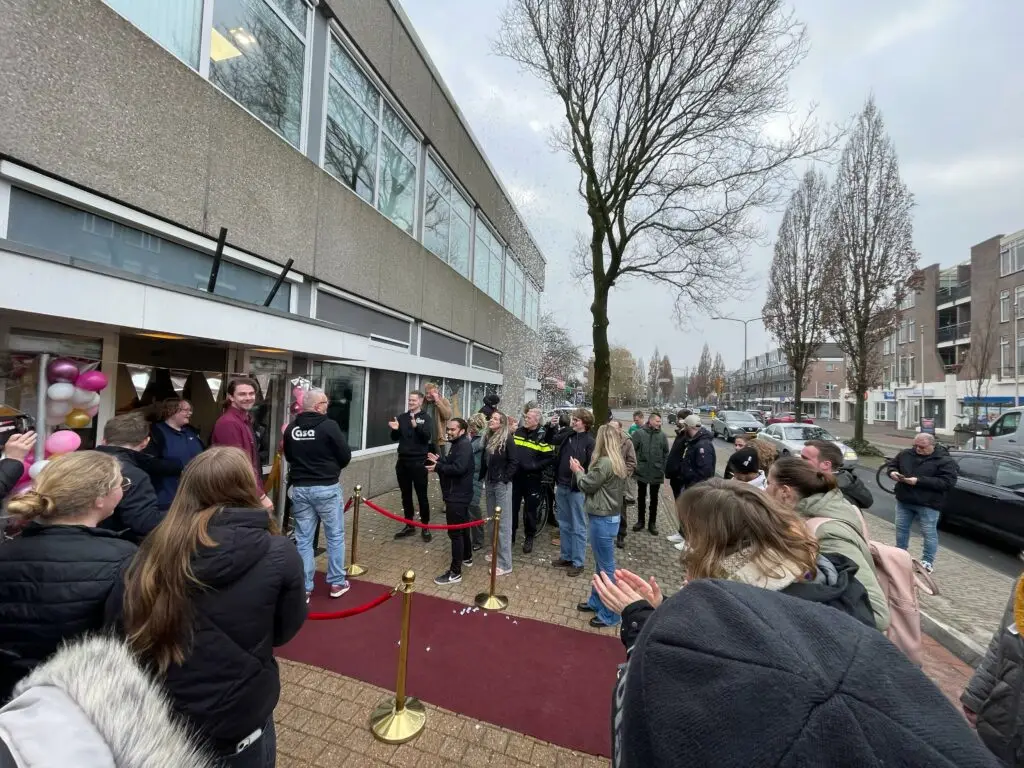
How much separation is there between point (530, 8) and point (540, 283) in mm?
17135

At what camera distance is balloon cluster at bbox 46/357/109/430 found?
3.42 metres

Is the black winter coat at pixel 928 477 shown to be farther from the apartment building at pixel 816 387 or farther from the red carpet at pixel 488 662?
the apartment building at pixel 816 387

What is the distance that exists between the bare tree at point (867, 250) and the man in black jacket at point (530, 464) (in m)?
18.7

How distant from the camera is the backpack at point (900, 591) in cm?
217

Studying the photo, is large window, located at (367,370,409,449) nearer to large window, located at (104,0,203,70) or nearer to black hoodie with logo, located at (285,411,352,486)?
black hoodie with logo, located at (285,411,352,486)

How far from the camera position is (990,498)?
7125 mm

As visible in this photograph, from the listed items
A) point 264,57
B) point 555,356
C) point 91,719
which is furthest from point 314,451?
point 555,356

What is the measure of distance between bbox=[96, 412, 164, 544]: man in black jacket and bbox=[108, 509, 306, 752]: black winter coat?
1.20 meters

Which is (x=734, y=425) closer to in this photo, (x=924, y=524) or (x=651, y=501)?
(x=651, y=501)

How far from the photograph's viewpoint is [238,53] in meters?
5.38

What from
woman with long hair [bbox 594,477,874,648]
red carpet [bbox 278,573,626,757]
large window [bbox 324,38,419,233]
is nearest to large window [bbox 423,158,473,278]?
large window [bbox 324,38,419,233]

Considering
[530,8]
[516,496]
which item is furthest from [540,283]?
[516,496]

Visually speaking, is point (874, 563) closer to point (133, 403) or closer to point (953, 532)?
point (133, 403)

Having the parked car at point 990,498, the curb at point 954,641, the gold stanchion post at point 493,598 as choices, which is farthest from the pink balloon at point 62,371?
the parked car at point 990,498
